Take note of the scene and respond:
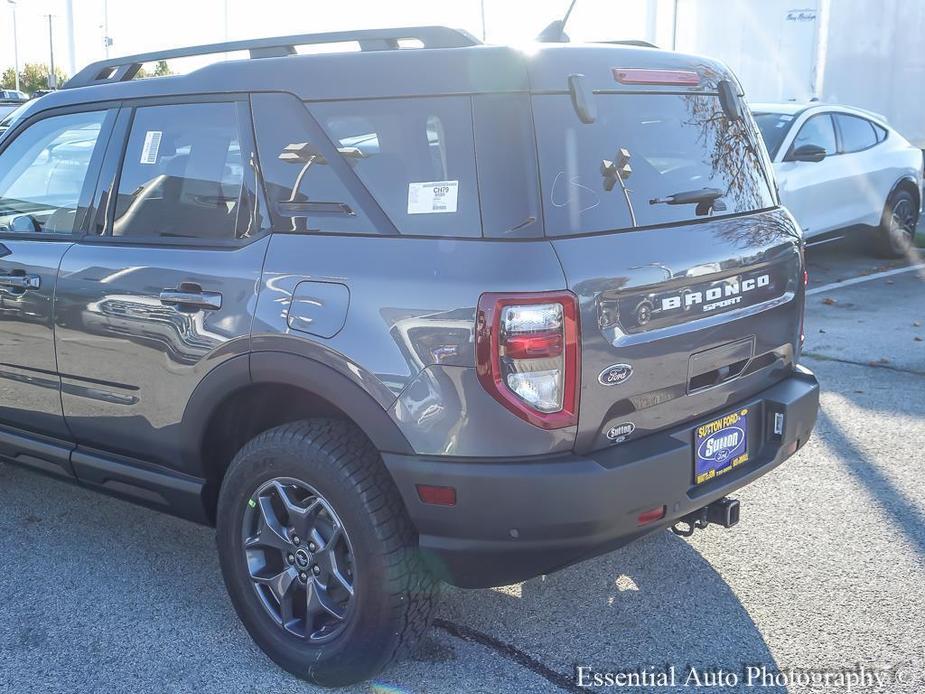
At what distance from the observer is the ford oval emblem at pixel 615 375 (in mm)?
2572

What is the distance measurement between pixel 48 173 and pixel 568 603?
2.60m

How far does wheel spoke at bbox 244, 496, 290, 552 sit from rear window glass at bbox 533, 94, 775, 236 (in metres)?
1.24

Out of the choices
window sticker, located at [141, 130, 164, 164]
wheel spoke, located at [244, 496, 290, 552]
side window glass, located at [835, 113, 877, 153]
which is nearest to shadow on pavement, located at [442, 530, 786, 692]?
wheel spoke, located at [244, 496, 290, 552]

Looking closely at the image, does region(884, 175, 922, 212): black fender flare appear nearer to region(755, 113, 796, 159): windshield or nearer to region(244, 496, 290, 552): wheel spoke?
region(755, 113, 796, 159): windshield

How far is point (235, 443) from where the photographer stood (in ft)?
10.7

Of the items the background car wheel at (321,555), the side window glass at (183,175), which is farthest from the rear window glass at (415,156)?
the background car wheel at (321,555)

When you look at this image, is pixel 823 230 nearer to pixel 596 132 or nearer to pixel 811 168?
pixel 811 168

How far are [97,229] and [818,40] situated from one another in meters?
11.9

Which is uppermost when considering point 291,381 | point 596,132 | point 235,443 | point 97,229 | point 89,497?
point 596,132

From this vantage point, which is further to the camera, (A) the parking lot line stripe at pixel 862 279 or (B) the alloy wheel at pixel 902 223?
(B) the alloy wheel at pixel 902 223

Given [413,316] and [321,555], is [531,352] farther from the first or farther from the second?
[321,555]

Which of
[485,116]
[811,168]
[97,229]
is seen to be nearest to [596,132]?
[485,116]

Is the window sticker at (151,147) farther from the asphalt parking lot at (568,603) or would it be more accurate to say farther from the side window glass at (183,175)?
the asphalt parking lot at (568,603)

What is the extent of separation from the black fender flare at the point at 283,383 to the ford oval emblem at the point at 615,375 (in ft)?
1.82
